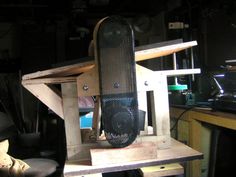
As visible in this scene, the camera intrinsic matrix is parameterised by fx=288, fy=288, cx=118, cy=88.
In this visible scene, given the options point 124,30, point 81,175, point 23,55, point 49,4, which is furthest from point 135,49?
point 23,55

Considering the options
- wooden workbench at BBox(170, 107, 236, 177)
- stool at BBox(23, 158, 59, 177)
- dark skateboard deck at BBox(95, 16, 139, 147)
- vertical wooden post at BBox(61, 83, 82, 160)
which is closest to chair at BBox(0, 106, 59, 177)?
stool at BBox(23, 158, 59, 177)

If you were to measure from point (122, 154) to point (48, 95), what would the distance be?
0.42m

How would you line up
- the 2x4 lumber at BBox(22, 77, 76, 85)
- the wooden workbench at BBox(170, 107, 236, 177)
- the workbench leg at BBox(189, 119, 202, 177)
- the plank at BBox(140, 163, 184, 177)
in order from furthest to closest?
1. the workbench leg at BBox(189, 119, 202, 177)
2. the wooden workbench at BBox(170, 107, 236, 177)
3. the plank at BBox(140, 163, 184, 177)
4. the 2x4 lumber at BBox(22, 77, 76, 85)

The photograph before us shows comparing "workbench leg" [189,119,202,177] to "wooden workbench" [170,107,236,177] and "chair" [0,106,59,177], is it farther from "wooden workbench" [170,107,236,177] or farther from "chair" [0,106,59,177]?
"chair" [0,106,59,177]

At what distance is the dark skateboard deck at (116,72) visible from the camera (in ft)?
3.94

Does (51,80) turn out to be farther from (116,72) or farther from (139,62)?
(139,62)

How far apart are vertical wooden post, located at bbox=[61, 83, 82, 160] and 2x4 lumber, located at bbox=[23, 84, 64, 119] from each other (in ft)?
0.10

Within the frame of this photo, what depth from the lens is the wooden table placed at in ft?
3.87

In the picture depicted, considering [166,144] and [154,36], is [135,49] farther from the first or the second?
[154,36]

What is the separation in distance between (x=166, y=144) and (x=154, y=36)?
3173 millimetres

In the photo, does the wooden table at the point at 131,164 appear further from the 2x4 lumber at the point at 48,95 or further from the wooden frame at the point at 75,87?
the 2x4 lumber at the point at 48,95

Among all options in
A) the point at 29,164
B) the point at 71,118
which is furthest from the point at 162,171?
the point at 29,164

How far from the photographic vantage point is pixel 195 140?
2.52 m

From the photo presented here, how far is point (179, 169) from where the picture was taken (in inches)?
60.0
